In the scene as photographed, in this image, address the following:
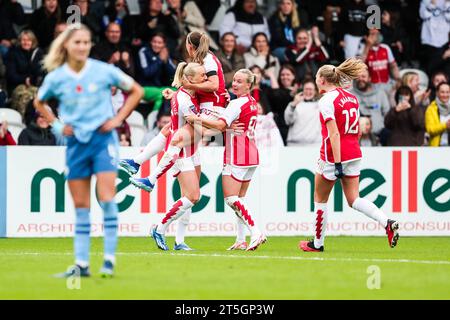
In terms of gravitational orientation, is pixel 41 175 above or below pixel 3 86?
below

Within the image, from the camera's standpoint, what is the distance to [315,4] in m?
24.2

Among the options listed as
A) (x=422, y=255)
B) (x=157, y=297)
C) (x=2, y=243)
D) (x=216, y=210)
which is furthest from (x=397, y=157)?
(x=157, y=297)

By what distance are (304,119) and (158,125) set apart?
247cm

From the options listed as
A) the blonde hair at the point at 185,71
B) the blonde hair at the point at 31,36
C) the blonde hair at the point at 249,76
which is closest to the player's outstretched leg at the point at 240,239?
the blonde hair at the point at 249,76

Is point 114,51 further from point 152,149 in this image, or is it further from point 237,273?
point 237,273

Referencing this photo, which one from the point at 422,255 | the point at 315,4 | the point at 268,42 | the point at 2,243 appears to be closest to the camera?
the point at 422,255

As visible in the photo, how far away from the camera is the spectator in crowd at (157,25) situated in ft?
72.1

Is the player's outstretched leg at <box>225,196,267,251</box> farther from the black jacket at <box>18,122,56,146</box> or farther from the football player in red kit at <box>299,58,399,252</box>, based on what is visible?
the black jacket at <box>18,122,56,146</box>

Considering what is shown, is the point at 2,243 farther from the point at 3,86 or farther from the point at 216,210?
the point at 3,86

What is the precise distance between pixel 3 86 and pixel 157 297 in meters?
11.7

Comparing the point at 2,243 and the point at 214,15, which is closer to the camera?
the point at 2,243

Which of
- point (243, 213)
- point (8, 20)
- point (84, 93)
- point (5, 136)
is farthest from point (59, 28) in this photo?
point (84, 93)

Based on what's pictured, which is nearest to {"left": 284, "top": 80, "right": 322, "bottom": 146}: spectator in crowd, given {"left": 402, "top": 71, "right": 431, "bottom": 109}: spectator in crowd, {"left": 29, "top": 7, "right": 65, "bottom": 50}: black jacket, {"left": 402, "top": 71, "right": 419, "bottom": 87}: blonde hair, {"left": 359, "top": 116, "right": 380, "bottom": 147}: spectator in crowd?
{"left": 359, "top": 116, "right": 380, "bottom": 147}: spectator in crowd

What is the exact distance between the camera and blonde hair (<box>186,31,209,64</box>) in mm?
14320
